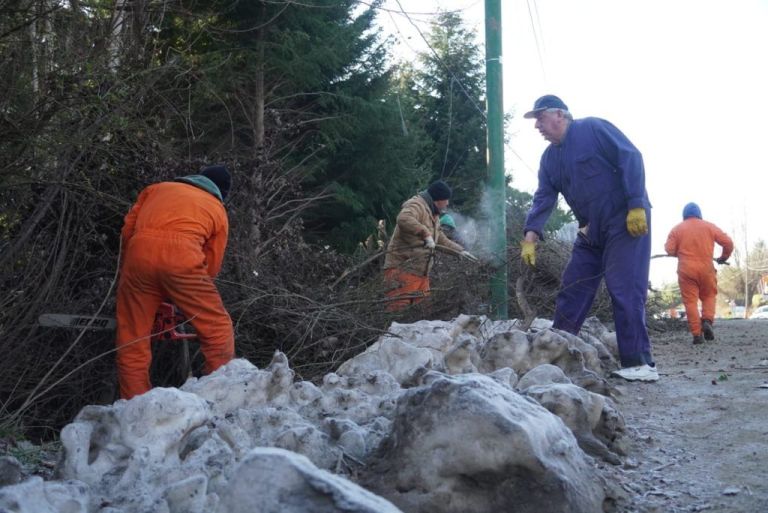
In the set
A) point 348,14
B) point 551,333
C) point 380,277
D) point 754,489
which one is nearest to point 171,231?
point 380,277

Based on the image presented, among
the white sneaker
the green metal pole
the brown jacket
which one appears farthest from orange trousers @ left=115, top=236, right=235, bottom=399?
the green metal pole

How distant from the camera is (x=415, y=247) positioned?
277 inches

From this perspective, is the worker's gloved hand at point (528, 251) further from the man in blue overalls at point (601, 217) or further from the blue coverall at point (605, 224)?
the blue coverall at point (605, 224)

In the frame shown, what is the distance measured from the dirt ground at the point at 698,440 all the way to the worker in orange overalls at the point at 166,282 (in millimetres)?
2474

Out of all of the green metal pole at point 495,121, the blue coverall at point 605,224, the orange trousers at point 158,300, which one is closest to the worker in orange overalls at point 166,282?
the orange trousers at point 158,300

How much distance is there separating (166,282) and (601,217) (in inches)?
121

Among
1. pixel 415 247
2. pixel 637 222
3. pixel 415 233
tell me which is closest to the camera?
pixel 637 222

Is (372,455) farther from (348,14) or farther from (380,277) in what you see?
(348,14)

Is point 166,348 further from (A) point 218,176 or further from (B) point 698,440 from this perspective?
(B) point 698,440

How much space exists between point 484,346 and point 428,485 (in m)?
2.58

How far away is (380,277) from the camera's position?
636 centimetres

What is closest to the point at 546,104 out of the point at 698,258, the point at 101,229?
the point at 101,229

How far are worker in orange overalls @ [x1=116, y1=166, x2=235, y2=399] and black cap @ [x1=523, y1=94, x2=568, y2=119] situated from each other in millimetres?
2528

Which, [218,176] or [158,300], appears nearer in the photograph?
[158,300]
